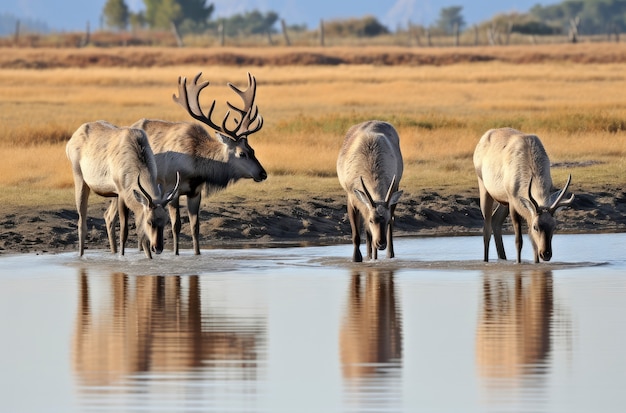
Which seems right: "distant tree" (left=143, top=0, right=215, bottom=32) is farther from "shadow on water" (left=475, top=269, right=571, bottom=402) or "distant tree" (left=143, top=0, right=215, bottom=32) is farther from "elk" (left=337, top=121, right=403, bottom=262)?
"shadow on water" (left=475, top=269, right=571, bottom=402)

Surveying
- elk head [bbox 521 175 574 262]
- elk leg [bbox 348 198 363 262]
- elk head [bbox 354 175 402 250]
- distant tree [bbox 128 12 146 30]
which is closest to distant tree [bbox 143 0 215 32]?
distant tree [bbox 128 12 146 30]

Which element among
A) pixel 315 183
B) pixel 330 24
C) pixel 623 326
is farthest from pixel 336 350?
pixel 330 24

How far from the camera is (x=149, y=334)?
32.8ft

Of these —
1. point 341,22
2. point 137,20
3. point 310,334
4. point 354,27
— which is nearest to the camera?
point 310,334

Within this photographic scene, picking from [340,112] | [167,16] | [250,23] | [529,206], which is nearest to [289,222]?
[529,206]

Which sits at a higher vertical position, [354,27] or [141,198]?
[354,27]

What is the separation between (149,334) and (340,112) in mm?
23977

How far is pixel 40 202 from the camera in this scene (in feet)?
61.0

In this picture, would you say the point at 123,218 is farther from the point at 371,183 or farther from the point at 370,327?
the point at 370,327

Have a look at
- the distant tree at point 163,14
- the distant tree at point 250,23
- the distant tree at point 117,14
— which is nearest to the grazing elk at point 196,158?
the distant tree at point 163,14

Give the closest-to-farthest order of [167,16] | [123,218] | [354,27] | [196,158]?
[123,218]
[196,158]
[354,27]
[167,16]

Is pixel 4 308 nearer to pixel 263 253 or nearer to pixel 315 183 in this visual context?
pixel 263 253

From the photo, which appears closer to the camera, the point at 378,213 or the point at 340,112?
the point at 378,213

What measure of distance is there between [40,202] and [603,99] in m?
21.6
